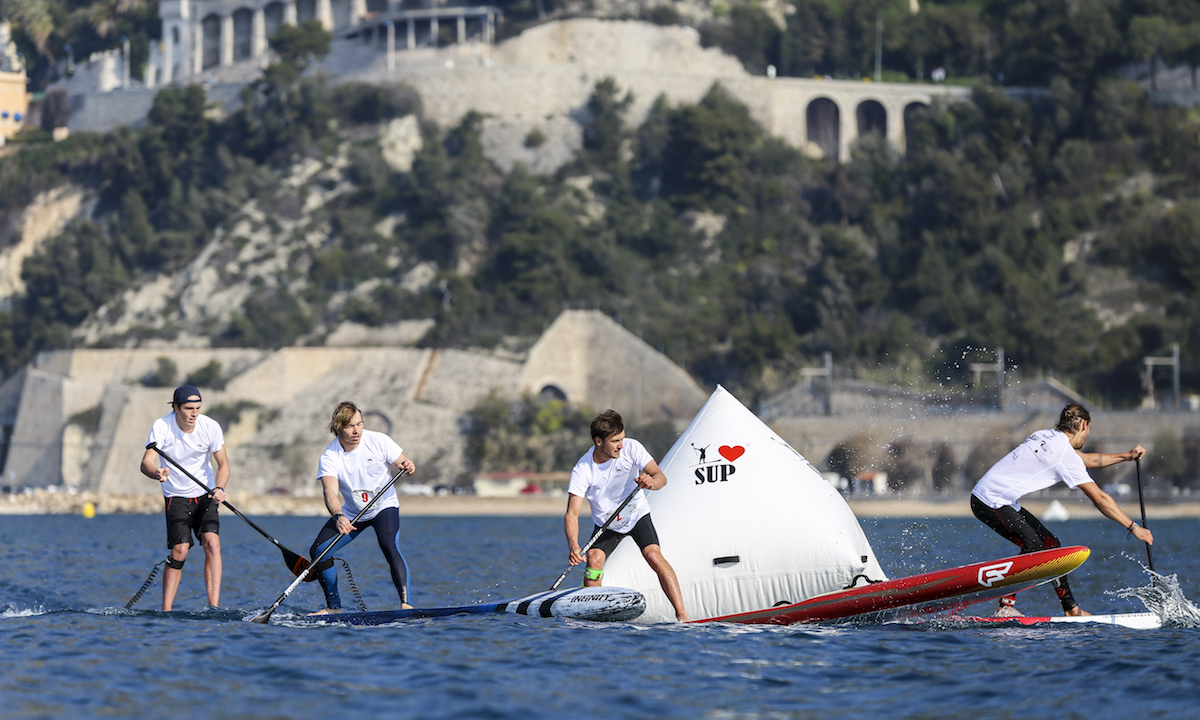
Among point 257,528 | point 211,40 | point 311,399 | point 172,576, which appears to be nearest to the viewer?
point 257,528

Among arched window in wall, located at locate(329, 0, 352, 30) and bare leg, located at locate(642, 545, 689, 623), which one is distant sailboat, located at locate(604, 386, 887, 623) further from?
arched window in wall, located at locate(329, 0, 352, 30)

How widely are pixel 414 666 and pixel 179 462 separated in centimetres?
441

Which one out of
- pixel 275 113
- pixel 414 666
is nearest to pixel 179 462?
pixel 414 666

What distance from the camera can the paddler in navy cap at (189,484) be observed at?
15.2 metres

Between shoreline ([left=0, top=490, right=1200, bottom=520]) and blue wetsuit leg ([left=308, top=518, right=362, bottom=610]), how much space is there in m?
49.0

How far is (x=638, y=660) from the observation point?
1260 cm

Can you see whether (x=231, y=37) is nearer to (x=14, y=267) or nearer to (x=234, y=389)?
(x=14, y=267)

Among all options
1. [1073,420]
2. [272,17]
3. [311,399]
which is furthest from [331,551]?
[272,17]

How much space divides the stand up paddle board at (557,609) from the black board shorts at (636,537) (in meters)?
0.41

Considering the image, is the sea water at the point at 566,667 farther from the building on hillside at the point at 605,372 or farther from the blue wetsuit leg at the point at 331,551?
the building on hillside at the point at 605,372

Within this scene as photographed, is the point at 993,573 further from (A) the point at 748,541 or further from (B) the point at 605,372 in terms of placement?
(B) the point at 605,372

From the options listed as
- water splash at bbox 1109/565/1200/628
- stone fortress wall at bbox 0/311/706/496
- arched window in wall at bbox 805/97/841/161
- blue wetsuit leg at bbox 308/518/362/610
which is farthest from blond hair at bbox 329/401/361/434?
arched window in wall at bbox 805/97/841/161

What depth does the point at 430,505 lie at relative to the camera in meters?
72.8

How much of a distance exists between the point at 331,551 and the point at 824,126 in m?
91.4
